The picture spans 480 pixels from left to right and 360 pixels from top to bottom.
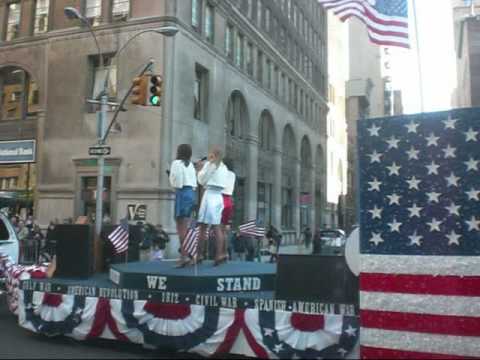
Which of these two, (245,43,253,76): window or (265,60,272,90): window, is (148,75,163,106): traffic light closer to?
(245,43,253,76): window

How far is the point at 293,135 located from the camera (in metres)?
48.9

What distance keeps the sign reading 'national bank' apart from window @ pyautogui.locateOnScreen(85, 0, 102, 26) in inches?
308

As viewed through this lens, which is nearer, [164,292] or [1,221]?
[164,292]

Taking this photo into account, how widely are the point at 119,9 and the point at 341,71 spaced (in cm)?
5582

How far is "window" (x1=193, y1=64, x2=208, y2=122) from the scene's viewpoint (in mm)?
30062

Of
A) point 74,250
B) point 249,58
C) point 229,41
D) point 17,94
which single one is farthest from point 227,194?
point 249,58

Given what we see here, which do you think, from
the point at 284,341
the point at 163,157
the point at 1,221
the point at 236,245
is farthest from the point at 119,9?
the point at 284,341

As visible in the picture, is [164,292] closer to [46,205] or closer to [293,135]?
[46,205]

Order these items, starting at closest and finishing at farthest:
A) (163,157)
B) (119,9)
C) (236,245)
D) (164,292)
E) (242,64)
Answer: (164,292), (236,245), (163,157), (119,9), (242,64)

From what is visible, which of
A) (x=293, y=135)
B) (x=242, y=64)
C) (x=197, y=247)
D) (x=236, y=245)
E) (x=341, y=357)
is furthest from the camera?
(x=293, y=135)

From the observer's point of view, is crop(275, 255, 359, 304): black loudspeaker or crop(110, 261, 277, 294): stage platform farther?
crop(110, 261, 277, 294): stage platform

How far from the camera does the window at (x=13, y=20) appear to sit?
31.9 m

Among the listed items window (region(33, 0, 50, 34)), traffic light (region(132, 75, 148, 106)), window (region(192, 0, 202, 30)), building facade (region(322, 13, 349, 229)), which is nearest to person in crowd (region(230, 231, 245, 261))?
traffic light (region(132, 75, 148, 106))

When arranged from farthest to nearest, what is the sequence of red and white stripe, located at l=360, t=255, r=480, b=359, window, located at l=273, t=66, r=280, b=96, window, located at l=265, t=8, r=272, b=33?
window, located at l=273, t=66, r=280, b=96 → window, located at l=265, t=8, r=272, b=33 → red and white stripe, located at l=360, t=255, r=480, b=359
